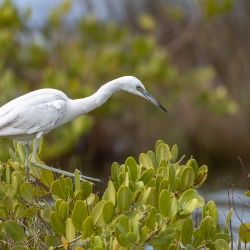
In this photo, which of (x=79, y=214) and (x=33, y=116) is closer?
(x=79, y=214)

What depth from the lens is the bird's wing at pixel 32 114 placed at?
3912 millimetres

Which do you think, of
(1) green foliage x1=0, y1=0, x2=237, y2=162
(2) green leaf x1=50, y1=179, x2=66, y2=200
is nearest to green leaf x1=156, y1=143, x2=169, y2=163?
(2) green leaf x1=50, y1=179, x2=66, y2=200

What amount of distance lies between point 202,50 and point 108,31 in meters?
1.80

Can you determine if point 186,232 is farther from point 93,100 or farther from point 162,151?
point 93,100

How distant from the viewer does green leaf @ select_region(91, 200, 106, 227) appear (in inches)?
109

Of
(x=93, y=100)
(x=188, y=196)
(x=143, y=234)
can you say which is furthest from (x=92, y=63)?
(x=143, y=234)

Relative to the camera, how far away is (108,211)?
2711 millimetres

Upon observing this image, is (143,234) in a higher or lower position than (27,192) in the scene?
lower

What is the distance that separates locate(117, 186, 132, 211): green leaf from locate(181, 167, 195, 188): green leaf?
0.37 m

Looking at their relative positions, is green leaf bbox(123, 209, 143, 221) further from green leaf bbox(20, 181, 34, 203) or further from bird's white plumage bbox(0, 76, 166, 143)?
bird's white plumage bbox(0, 76, 166, 143)

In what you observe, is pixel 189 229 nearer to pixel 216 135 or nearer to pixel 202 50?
pixel 216 135

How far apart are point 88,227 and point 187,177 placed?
0.53 metres

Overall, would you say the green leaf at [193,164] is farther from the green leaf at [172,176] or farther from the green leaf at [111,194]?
the green leaf at [111,194]

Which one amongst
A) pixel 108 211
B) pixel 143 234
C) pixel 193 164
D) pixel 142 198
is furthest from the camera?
pixel 193 164
